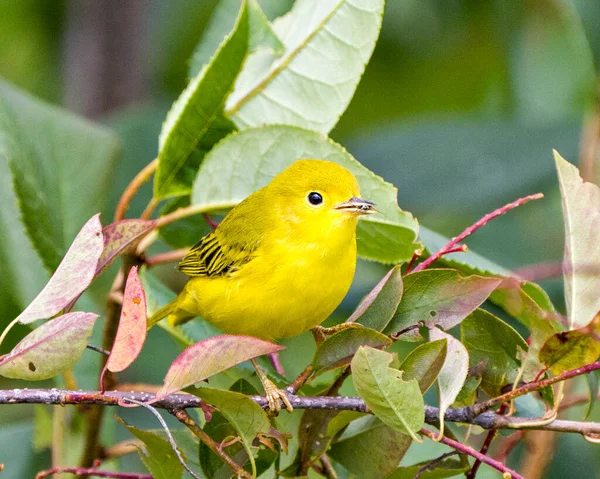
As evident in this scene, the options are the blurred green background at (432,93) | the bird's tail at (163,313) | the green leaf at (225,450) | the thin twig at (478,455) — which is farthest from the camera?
the blurred green background at (432,93)

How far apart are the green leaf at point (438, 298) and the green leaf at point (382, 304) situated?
0.16 ft

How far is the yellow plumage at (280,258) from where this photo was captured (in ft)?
7.72

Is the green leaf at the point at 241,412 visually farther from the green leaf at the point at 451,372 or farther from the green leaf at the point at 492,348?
the green leaf at the point at 492,348

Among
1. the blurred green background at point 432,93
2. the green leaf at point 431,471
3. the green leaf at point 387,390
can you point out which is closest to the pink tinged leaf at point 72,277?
the green leaf at point 387,390

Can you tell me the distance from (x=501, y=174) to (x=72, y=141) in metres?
1.79

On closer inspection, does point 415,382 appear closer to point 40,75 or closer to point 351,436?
point 351,436

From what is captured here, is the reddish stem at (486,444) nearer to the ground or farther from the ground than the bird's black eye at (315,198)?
nearer to the ground

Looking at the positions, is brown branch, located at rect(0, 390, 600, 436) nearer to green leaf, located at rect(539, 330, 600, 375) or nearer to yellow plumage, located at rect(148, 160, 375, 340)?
green leaf, located at rect(539, 330, 600, 375)

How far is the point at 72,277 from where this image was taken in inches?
66.2

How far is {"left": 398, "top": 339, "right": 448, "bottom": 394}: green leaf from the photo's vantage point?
160cm

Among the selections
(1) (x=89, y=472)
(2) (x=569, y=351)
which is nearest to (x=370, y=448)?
(2) (x=569, y=351)

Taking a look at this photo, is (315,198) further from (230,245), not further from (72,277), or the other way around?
(72,277)

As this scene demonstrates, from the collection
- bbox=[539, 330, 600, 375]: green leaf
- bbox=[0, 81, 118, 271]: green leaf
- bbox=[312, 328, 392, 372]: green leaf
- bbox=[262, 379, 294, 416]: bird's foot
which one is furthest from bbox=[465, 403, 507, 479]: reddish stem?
bbox=[0, 81, 118, 271]: green leaf

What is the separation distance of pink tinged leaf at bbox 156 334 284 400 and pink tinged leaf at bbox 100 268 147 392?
0.08 m
